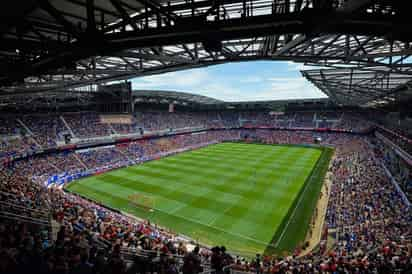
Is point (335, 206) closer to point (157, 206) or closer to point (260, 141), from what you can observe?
point (157, 206)

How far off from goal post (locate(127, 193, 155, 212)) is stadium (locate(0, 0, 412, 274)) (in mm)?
224


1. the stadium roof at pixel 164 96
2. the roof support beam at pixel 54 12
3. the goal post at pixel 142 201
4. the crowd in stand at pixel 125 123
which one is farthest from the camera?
the stadium roof at pixel 164 96

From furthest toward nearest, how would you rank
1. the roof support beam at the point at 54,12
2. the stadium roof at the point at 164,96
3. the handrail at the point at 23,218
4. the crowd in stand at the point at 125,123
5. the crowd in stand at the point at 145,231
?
1. the stadium roof at the point at 164,96
2. the crowd in stand at the point at 125,123
3. the handrail at the point at 23,218
4. the crowd in stand at the point at 145,231
5. the roof support beam at the point at 54,12

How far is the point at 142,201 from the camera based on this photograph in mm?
24297

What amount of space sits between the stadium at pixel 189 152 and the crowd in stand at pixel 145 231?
102 millimetres

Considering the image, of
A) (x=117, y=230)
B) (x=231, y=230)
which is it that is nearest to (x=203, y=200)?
(x=231, y=230)

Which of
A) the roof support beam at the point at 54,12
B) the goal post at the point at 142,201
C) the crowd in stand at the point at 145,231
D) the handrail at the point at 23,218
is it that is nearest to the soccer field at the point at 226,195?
the goal post at the point at 142,201

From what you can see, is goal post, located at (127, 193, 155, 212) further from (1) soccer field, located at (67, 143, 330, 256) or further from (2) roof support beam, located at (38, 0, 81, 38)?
(2) roof support beam, located at (38, 0, 81, 38)

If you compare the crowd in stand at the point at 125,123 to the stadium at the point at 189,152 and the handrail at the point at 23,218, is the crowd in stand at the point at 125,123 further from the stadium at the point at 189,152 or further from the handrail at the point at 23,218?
the handrail at the point at 23,218

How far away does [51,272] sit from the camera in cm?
551

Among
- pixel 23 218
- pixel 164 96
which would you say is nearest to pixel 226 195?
pixel 23 218

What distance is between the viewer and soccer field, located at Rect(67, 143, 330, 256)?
1844 centimetres

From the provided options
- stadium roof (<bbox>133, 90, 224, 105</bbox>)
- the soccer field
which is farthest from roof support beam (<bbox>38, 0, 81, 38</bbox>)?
stadium roof (<bbox>133, 90, 224, 105</bbox>)

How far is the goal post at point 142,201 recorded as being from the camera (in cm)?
2298
